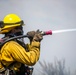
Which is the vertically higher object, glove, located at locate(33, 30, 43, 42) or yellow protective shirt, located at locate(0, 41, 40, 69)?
glove, located at locate(33, 30, 43, 42)

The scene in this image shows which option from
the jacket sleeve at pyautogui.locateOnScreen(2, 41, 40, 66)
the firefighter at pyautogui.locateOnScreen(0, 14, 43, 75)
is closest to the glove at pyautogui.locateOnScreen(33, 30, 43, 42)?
the firefighter at pyautogui.locateOnScreen(0, 14, 43, 75)

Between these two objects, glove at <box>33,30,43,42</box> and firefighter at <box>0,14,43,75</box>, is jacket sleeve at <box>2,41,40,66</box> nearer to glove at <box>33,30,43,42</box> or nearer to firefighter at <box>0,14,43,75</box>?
firefighter at <box>0,14,43,75</box>

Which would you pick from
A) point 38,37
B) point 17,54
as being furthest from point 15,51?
point 38,37

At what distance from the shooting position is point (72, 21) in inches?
233

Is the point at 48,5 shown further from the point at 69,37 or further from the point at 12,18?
the point at 12,18

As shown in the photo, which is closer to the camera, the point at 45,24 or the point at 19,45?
the point at 19,45

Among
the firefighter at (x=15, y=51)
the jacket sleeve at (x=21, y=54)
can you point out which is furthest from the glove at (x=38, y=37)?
the jacket sleeve at (x=21, y=54)

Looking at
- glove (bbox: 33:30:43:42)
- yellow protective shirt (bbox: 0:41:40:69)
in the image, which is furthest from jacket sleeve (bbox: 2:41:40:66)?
glove (bbox: 33:30:43:42)

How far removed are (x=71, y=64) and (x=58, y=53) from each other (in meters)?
0.35

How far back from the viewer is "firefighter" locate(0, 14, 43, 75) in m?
3.20

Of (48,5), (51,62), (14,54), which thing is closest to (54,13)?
(48,5)

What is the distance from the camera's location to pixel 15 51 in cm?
320

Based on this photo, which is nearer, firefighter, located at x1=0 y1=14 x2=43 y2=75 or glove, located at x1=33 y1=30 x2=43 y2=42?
firefighter, located at x1=0 y1=14 x2=43 y2=75

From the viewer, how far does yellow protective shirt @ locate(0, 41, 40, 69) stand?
319cm
